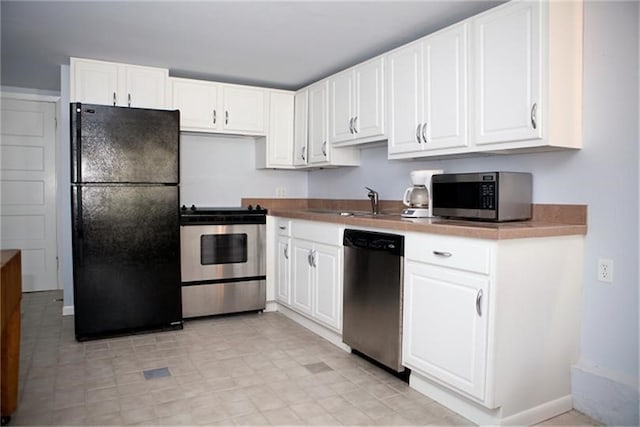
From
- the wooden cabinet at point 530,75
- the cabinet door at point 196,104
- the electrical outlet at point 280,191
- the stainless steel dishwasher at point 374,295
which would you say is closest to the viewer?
A: the wooden cabinet at point 530,75

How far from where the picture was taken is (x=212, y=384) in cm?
254

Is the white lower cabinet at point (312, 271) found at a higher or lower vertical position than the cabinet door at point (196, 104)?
lower

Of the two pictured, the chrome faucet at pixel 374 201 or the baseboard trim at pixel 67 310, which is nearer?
the chrome faucet at pixel 374 201

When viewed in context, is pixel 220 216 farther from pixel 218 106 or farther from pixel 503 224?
pixel 503 224

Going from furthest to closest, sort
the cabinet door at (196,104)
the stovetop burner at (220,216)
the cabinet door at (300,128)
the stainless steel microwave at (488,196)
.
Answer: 1. the cabinet door at (300,128)
2. the cabinet door at (196,104)
3. the stovetop burner at (220,216)
4. the stainless steel microwave at (488,196)

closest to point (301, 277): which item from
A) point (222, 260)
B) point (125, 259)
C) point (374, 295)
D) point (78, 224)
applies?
point (222, 260)

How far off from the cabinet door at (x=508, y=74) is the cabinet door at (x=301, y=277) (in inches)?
63.8

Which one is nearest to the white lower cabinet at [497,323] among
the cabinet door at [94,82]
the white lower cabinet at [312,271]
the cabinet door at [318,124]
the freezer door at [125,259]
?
the white lower cabinet at [312,271]

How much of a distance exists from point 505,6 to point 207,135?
294 centimetres

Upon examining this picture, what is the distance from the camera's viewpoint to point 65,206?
4.01m

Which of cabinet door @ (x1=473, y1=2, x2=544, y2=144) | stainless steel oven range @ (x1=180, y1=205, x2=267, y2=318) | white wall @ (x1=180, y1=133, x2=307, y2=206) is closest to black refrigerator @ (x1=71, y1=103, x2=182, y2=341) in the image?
stainless steel oven range @ (x1=180, y1=205, x2=267, y2=318)

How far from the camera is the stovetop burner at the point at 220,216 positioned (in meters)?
3.72

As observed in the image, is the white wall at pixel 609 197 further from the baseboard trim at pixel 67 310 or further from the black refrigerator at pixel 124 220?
the baseboard trim at pixel 67 310

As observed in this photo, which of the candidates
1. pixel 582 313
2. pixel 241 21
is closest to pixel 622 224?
pixel 582 313
